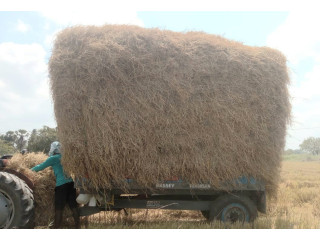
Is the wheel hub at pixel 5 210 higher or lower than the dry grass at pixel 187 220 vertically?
higher

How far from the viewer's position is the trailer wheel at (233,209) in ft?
17.9

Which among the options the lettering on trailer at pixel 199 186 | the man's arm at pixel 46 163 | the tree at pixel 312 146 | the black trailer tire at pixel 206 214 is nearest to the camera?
the lettering on trailer at pixel 199 186

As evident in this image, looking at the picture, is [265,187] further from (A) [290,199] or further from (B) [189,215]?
(A) [290,199]

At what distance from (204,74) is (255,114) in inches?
46.2

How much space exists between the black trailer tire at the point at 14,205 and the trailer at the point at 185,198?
0.88 m

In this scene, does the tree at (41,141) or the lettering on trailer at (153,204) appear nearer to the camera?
the lettering on trailer at (153,204)

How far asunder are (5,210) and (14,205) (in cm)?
17

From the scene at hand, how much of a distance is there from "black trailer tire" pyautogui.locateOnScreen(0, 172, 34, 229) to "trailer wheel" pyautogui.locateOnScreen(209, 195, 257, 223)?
322cm

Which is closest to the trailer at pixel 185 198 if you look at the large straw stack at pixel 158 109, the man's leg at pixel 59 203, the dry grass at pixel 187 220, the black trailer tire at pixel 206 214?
the large straw stack at pixel 158 109

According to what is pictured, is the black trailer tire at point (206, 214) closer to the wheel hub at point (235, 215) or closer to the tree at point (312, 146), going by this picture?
the wheel hub at point (235, 215)

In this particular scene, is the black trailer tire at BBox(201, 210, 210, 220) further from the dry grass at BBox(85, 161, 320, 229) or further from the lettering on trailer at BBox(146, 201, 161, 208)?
the lettering on trailer at BBox(146, 201, 161, 208)

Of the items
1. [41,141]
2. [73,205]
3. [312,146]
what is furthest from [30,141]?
[312,146]

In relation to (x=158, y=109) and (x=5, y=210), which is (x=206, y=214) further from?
(x=5, y=210)

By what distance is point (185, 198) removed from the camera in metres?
5.64
